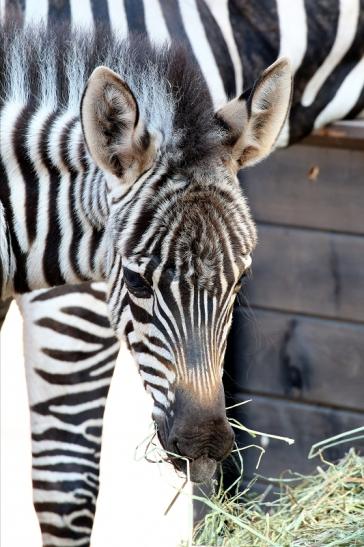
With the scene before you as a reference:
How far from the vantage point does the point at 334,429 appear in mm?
6016

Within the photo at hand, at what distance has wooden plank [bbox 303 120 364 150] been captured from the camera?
5.65 metres

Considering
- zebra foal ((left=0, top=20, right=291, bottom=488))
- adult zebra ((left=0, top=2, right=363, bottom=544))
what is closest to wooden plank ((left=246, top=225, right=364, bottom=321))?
adult zebra ((left=0, top=2, right=363, bottom=544))

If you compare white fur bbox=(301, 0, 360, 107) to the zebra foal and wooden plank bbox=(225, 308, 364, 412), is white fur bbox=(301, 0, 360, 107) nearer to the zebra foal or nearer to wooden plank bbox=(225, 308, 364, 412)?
wooden plank bbox=(225, 308, 364, 412)

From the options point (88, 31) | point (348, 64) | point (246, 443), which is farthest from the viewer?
point (246, 443)

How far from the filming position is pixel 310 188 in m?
5.85

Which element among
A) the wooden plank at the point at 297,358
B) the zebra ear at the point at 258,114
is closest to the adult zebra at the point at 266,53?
→ the wooden plank at the point at 297,358

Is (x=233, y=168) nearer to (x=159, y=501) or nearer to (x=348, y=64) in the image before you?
(x=348, y=64)

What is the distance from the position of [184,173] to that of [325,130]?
252 cm

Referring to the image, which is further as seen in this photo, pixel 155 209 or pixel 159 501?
pixel 159 501

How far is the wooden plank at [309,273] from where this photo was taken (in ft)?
19.1

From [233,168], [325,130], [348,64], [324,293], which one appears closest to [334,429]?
[324,293]

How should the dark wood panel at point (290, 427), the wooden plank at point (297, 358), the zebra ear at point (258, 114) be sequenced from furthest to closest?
1. the dark wood panel at point (290, 427)
2. the wooden plank at point (297, 358)
3. the zebra ear at point (258, 114)

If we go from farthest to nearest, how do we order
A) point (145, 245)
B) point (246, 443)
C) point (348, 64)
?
point (246, 443) → point (348, 64) → point (145, 245)

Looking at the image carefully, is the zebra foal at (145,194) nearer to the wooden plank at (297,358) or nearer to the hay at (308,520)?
the hay at (308,520)
